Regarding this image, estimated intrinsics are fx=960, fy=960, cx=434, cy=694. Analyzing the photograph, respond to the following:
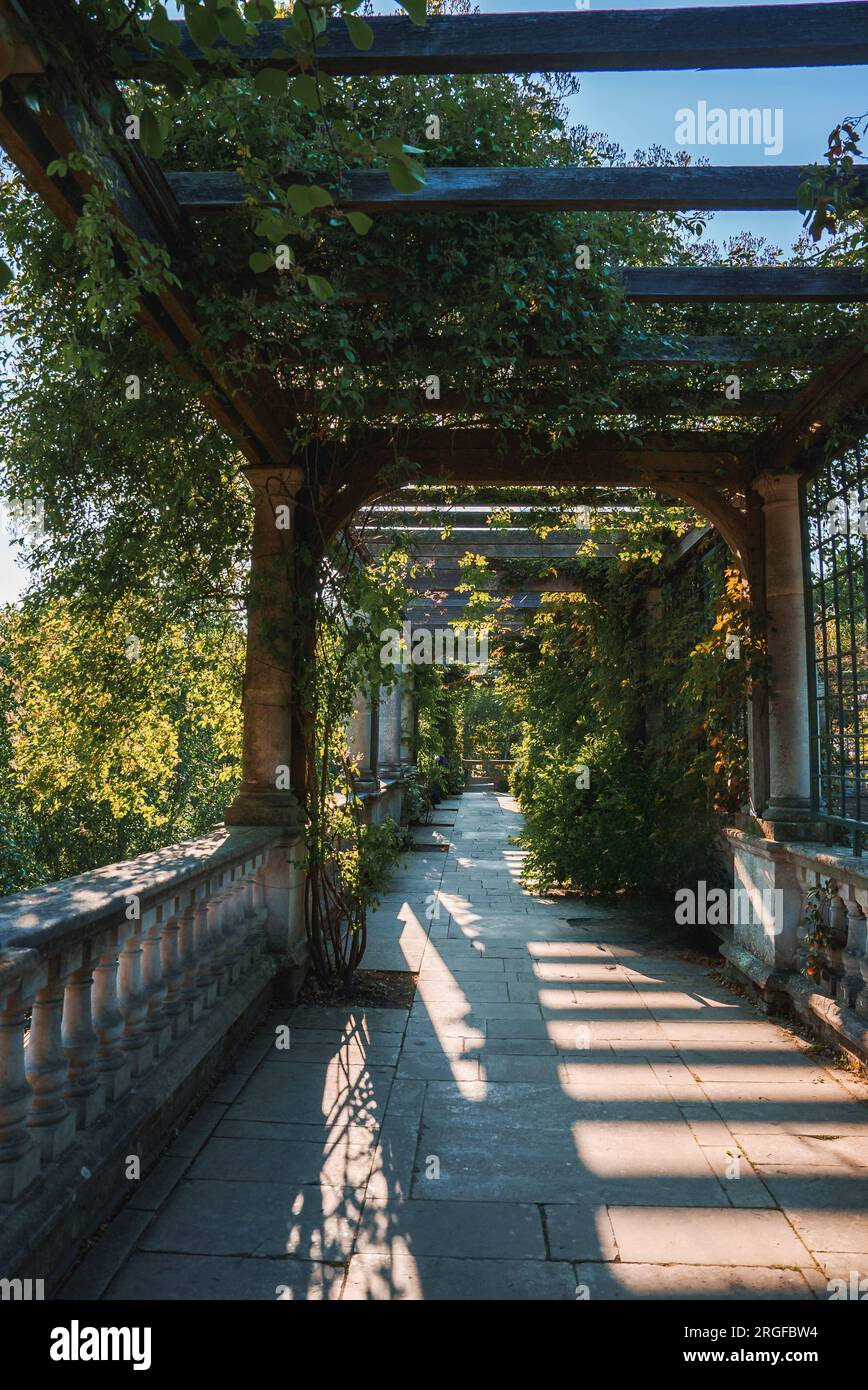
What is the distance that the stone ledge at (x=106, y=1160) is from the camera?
2.14 meters

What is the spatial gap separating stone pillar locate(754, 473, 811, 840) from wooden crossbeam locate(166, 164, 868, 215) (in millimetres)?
2339

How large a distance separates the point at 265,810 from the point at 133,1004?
2.16 m

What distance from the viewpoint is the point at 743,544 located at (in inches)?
222

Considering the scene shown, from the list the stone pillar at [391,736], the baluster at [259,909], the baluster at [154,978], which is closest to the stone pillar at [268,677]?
the baluster at [259,909]

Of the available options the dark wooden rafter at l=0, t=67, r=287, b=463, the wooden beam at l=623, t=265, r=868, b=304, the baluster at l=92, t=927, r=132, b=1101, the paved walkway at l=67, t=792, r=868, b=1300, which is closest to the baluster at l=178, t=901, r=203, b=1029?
the paved walkway at l=67, t=792, r=868, b=1300

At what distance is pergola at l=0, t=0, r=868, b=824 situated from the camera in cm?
269

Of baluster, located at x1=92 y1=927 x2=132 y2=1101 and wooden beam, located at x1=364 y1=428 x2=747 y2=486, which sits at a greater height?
wooden beam, located at x1=364 y1=428 x2=747 y2=486

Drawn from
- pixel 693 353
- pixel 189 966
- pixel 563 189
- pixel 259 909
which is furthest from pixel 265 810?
pixel 563 189

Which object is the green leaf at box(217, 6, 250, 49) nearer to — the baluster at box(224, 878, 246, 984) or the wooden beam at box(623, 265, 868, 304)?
the wooden beam at box(623, 265, 868, 304)

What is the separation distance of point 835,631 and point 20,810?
14774 mm

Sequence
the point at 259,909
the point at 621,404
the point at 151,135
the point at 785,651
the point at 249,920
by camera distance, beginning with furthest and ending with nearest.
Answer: the point at 785,651 → the point at 259,909 → the point at 249,920 → the point at 621,404 → the point at 151,135

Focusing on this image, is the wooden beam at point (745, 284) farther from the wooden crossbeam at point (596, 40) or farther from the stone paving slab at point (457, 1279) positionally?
the stone paving slab at point (457, 1279)

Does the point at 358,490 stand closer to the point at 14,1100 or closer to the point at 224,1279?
the point at 14,1100

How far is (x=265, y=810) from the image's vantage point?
5164 mm
